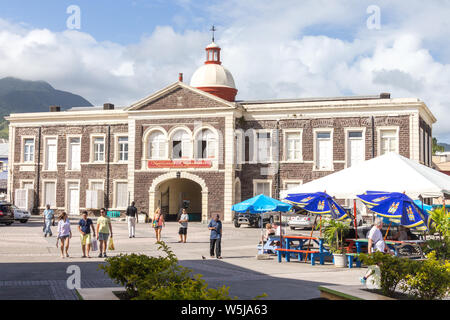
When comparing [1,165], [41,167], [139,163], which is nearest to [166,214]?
[139,163]

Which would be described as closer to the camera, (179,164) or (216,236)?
(216,236)

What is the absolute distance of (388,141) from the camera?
1404 inches

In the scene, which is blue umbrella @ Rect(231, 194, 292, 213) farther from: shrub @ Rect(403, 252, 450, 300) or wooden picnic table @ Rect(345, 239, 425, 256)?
shrub @ Rect(403, 252, 450, 300)

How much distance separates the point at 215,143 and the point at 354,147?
932 centimetres

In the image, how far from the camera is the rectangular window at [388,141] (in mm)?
35500

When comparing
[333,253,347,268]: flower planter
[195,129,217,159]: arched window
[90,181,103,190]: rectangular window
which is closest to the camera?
[333,253,347,268]: flower planter

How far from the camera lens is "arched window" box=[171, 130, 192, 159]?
125 feet

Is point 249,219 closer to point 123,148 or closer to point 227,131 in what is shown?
point 227,131

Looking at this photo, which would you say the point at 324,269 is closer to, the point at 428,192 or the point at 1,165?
the point at 428,192

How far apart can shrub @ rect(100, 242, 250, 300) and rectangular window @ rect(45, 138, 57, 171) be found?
36534 mm

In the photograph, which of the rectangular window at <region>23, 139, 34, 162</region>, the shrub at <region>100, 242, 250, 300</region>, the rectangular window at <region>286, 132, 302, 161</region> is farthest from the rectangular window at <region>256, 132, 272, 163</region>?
the shrub at <region>100, 242, 250, 300</region>

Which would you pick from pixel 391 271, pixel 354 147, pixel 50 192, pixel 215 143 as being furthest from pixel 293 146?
pixel 391 271
